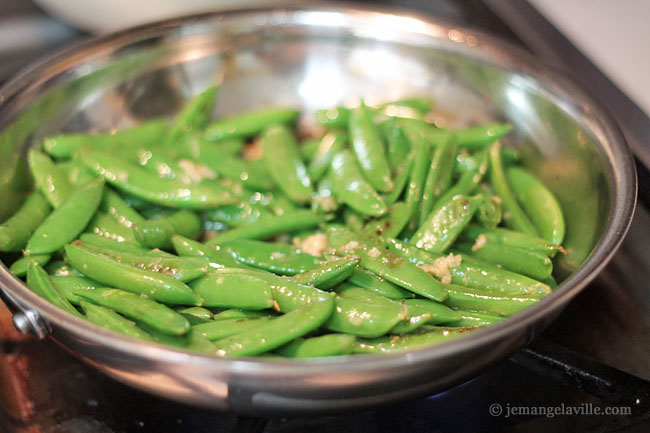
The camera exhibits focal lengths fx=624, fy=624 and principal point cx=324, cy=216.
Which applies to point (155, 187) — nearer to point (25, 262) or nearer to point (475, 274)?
point (25, 262)

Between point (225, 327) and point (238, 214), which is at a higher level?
point (238, 214)

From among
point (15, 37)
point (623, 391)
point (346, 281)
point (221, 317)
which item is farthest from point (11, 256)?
point (623, 391)

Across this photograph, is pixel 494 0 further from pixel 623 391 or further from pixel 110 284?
pixel 110 284

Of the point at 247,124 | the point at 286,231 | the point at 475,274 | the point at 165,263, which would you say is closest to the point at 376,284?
the point at 475,274

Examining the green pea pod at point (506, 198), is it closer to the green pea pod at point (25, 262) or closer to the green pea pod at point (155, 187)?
the green pea pod at point (155, 187)

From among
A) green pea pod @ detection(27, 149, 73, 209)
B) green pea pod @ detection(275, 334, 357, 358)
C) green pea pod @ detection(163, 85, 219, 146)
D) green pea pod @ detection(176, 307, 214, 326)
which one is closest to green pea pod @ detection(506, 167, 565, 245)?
green pea pod @ detection(275, 334, 357, 358)

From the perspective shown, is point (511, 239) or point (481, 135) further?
point (481, 135)

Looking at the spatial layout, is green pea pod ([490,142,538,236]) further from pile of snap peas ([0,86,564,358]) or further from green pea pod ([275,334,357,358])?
green pea pod ([275,334,357,358])
